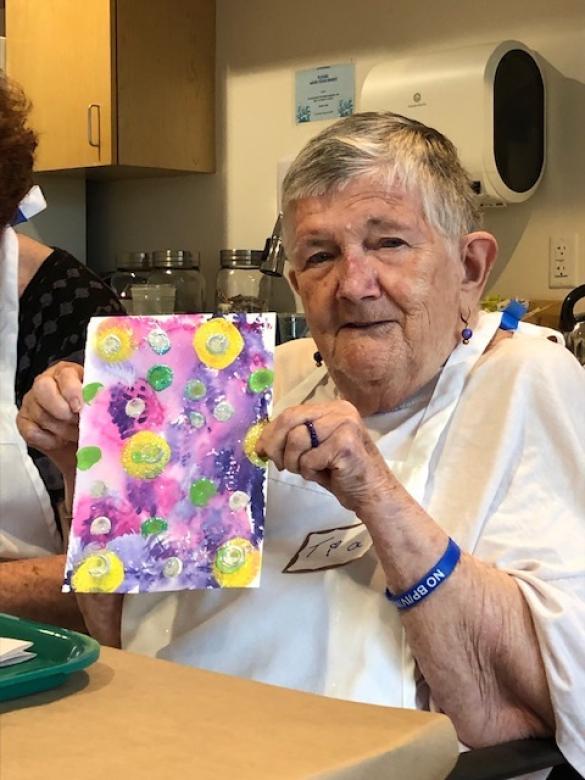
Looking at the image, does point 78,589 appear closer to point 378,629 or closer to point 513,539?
point 378,629

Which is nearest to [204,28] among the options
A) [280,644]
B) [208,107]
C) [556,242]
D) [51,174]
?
[208,107]

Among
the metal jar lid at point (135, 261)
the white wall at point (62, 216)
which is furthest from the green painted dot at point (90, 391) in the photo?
the white wall at point (62, 216)

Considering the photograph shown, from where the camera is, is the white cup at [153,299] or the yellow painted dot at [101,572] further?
the white cup at [153,299]

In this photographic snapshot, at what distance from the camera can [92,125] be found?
3.03 meters

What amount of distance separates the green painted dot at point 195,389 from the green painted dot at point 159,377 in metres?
0.02

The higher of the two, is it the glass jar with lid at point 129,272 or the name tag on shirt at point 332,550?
the glass jar with lid at point 129,272

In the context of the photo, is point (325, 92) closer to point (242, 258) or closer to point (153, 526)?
point (242, 258)

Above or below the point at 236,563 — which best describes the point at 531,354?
above

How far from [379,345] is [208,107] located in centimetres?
214

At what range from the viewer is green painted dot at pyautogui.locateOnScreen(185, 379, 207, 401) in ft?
3.52

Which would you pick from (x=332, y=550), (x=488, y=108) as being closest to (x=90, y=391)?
(x=332, y=550)

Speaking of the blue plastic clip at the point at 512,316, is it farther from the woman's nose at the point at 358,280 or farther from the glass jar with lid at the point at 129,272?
the glass jar with lid at the point at 129,272

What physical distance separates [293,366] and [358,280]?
0.92ft

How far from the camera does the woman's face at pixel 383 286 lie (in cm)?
125
